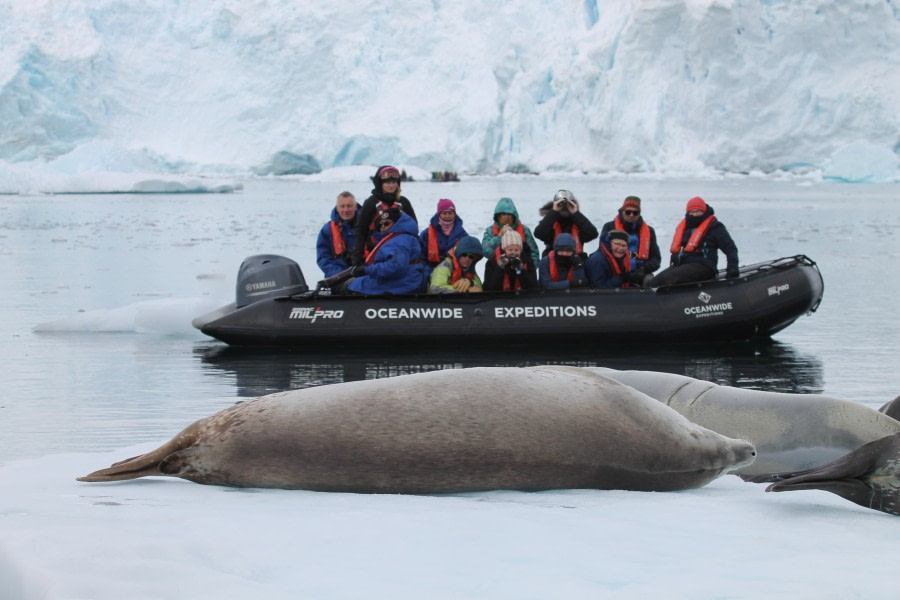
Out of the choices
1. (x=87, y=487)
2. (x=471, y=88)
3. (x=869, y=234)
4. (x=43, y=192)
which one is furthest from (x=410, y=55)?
(x=87, y=487)

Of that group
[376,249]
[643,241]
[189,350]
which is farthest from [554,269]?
[189,350]

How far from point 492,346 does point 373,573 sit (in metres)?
6.27

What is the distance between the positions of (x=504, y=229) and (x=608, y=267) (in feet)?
3.63

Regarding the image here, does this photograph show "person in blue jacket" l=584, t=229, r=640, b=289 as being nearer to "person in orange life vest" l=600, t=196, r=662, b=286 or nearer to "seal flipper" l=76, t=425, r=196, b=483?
"person in orange life vest" l=600, t=196, r=662, b=286

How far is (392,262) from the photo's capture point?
845 cm

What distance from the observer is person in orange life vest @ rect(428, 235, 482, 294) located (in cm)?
863

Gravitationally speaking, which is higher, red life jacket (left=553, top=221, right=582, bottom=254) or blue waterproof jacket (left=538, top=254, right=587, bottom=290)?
red life jacket (left=553, top=221, right=582, bottom=254)

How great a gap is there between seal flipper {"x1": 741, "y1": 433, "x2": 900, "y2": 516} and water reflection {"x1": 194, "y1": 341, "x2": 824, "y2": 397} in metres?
3.98

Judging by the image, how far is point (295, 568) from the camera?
2434 millimetres

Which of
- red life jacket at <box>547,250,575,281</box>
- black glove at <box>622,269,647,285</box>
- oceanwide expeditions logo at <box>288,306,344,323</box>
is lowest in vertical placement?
oceanwide expeditions logo at <box>288,306,344,323</box>

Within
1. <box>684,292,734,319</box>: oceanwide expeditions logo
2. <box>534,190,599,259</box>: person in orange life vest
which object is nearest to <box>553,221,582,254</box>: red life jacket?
<box>534,190,599,259</box>: person in orange life vest

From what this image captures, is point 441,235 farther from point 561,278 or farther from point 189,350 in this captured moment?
point 189,350

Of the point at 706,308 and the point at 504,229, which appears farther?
the point at 706,308

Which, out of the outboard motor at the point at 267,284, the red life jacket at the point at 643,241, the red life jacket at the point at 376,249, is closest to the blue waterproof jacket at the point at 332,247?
the outboard motor at the point at 267,284
